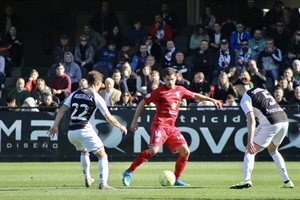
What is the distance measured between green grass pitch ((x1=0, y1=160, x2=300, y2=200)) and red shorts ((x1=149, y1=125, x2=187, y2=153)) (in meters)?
0.77

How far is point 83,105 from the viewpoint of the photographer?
1419 cm

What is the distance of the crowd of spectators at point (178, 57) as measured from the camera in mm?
23062

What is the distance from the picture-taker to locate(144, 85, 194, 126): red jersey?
Result: 1519cm

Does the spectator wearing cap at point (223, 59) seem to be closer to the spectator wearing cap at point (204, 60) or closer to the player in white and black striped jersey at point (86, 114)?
the spectator wearing cap at point (204, 60)

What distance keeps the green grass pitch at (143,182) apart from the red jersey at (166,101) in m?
1.16

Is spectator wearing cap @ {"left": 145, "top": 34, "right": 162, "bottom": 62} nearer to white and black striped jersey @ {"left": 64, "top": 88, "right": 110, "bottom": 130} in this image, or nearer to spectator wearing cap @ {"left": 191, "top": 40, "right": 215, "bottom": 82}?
spectator wearing cap @ {"left": 191, "top": 40, "right": 215, "bottom": 82}

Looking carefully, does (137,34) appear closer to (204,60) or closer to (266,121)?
(204,60)

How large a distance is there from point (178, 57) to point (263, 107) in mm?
9860

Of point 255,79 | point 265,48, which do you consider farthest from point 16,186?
point 265,48

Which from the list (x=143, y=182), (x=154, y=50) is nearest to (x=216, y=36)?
(x=154, y=50)

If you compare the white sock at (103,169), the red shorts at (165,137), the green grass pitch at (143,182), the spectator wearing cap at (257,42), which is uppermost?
the spectator wearing cap at (257,42)

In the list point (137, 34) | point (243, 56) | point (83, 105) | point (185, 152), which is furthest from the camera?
point (137, 34)

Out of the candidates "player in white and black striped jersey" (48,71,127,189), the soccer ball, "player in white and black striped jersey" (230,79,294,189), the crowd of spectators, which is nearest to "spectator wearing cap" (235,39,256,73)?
the crowd of spectators

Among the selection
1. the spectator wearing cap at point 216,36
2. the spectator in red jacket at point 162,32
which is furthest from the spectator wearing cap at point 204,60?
the spectator in red jacket at point 162,32
